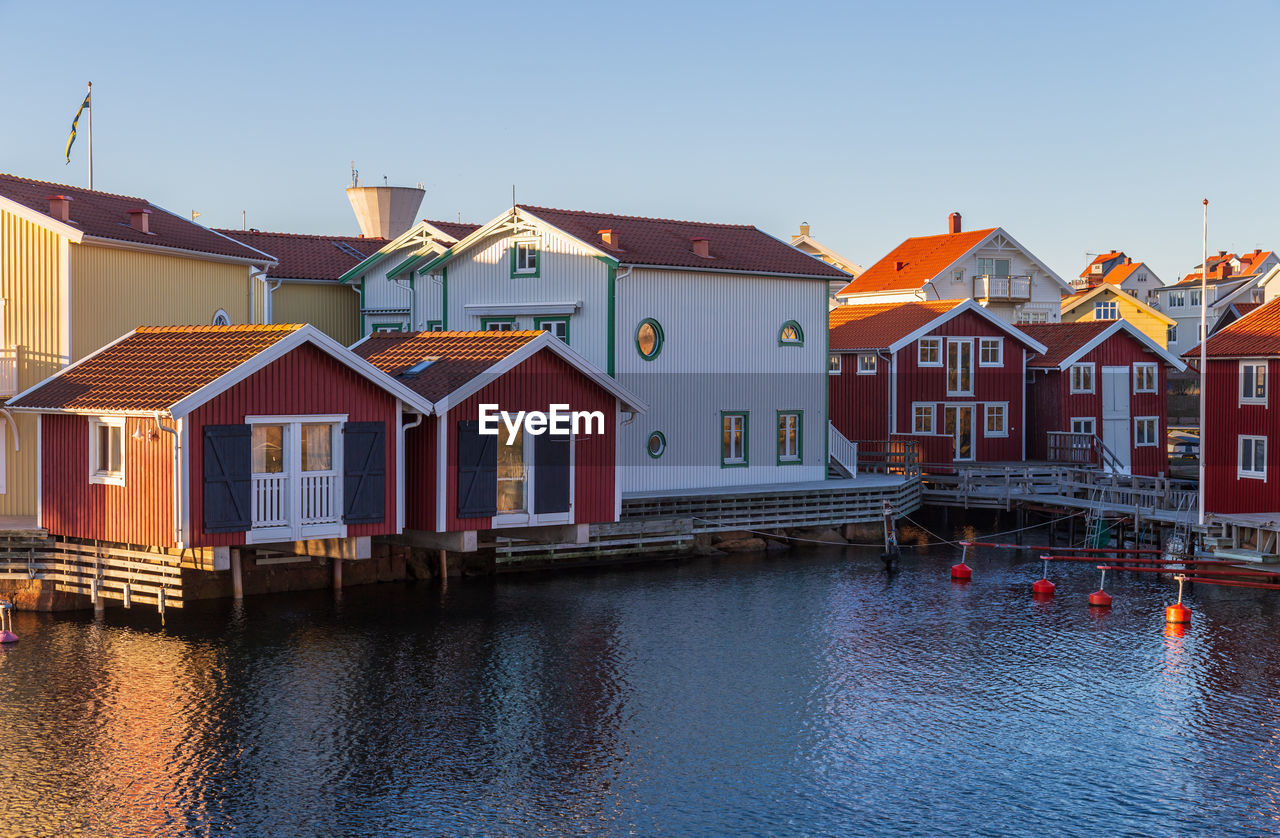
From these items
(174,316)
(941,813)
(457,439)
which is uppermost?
(174,316)

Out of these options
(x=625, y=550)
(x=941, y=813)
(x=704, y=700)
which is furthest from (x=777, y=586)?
(x=941, y=813)

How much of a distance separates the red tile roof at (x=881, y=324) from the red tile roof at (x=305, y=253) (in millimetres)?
17808

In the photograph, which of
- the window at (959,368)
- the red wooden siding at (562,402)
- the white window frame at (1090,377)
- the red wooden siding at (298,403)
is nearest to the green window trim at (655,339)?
the red wooden siding at (562,402)

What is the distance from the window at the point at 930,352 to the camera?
5319 centimetres

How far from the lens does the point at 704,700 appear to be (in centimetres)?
2484

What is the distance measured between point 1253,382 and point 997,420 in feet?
55.0

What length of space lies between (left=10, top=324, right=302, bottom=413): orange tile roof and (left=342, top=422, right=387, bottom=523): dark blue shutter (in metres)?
2.63

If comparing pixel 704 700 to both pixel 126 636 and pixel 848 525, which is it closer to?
pixel 126 636

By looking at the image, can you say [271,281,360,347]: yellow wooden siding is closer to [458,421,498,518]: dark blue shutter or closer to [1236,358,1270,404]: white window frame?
[458,421,498,518]: dark blue shutter

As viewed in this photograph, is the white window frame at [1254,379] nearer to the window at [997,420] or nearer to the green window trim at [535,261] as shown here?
the window at [997,420]

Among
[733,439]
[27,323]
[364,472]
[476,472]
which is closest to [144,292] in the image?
[27,323]

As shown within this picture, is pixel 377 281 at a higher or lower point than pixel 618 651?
higher

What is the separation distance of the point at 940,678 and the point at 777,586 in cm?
1022

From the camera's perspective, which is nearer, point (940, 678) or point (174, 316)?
point (940, 678)
